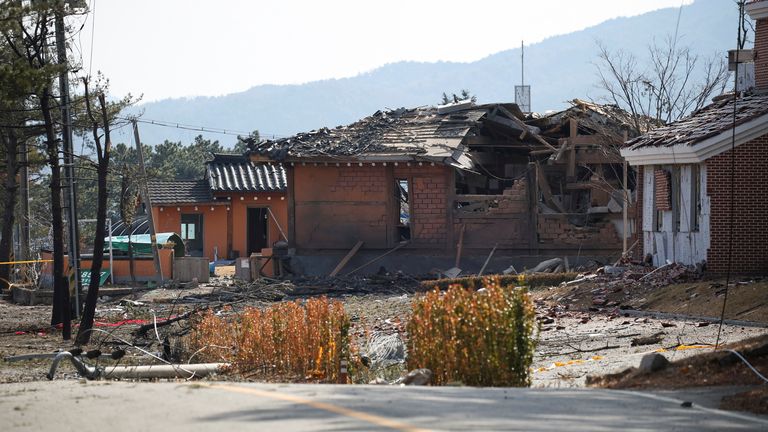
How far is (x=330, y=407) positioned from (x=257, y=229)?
44399 millimetres

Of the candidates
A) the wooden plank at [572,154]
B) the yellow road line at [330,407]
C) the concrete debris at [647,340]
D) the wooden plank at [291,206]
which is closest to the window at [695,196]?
the concrete debris at [647,340]

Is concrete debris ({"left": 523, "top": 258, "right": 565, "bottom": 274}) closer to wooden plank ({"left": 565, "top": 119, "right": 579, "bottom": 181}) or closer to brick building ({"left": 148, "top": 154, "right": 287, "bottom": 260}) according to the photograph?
wooden plank ({"left": 565, "top": 119, "right": 579, "bottom": 181})

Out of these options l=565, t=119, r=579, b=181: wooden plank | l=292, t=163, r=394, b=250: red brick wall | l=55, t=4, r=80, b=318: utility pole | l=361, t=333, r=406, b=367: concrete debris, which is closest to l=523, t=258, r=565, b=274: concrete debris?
l=565, t=119, r=579, b=181: wooden plank

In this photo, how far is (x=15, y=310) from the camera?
3192cm

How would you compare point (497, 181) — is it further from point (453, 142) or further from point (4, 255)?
point (4, 255)

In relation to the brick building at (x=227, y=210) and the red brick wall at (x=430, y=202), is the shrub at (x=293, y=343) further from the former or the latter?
the brick building at (x=227, y=210)

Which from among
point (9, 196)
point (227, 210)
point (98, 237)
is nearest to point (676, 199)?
point (98, 237)

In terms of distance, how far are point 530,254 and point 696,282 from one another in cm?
1362

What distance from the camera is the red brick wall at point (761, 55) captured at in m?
28.4

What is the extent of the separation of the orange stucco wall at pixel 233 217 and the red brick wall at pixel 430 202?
1560cm

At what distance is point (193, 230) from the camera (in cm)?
5491

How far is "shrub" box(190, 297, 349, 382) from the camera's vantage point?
16703mm

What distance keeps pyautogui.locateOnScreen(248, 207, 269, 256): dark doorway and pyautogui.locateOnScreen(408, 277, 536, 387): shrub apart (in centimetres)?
3932

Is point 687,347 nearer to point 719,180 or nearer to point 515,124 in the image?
point 719,180
